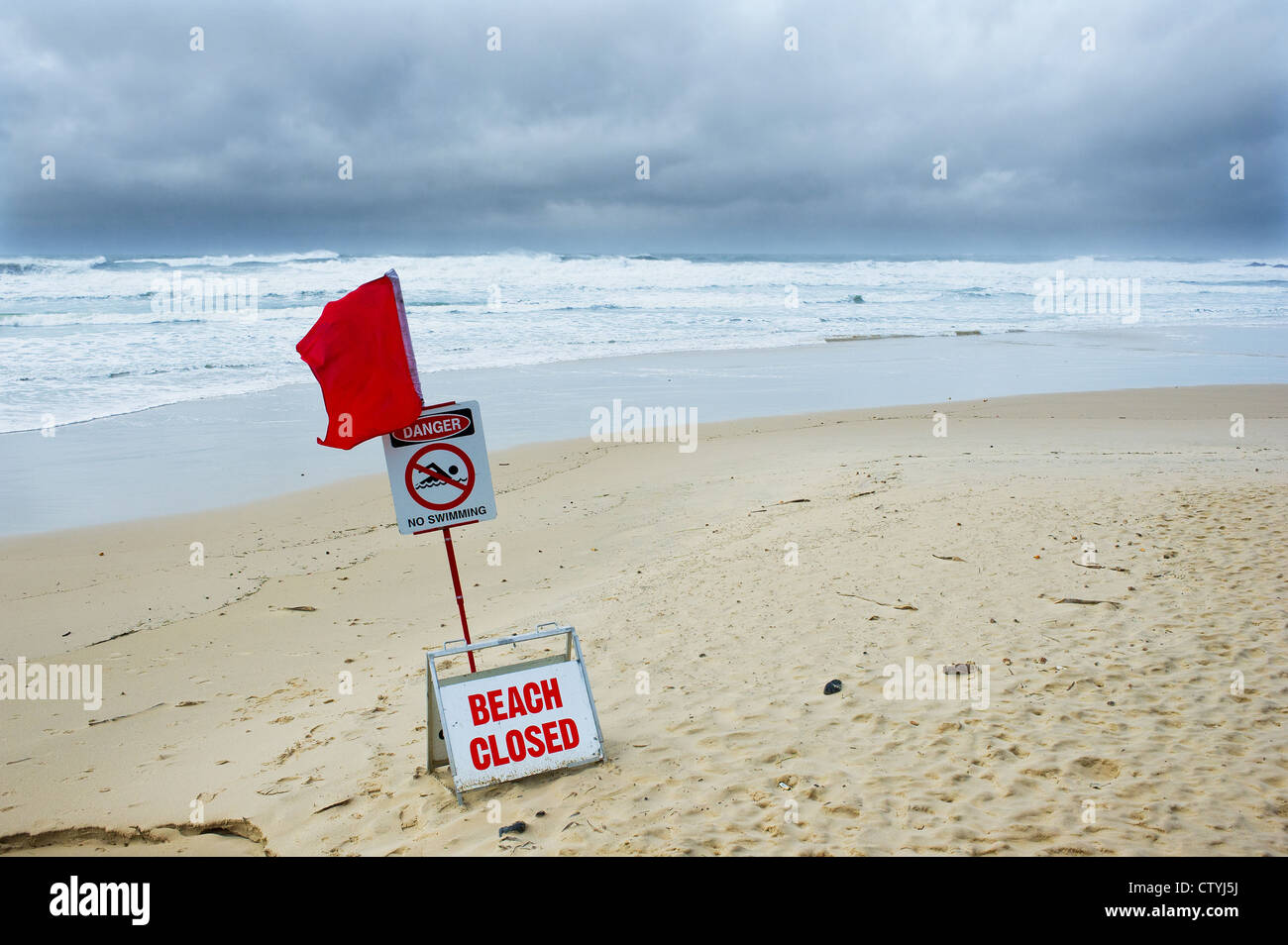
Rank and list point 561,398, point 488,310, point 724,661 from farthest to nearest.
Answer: point 488,310, point 561,398, point 724,661

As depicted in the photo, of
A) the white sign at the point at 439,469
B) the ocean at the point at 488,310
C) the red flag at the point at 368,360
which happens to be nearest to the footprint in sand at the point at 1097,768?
the white sign at the point at 439,469

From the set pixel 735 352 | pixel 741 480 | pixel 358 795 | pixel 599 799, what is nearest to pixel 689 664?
pixel 599 799

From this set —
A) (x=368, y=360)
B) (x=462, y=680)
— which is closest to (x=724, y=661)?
(x=462, y=680)

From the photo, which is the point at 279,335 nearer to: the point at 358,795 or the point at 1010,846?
the point at 358,795

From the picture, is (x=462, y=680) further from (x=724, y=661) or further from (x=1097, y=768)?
(x=1097, y=768)

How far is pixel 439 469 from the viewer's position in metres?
4.79

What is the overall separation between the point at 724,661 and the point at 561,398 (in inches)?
521

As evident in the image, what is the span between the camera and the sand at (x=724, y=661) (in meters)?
4.25

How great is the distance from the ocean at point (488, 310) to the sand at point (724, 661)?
10685mm

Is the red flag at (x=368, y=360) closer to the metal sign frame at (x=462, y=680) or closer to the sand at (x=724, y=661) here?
the metal sign frame at (x=462, y=680)

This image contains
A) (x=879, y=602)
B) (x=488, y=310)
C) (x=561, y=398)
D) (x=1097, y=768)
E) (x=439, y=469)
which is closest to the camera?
(x=1097, y=768)

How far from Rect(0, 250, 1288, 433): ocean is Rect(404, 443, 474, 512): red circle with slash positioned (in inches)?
581

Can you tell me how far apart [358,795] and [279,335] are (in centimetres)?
2595

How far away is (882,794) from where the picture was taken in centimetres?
430
